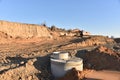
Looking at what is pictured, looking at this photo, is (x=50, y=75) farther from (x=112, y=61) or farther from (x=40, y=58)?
(x=112, y=61)

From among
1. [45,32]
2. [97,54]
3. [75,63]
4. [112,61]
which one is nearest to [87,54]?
[97,54]

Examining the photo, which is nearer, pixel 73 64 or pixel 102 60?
pixel 73 64

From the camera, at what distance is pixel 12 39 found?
33.5 meters

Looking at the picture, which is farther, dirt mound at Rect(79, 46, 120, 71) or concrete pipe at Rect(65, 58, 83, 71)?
dirt mound at Rect(79, 46, 120, 71)

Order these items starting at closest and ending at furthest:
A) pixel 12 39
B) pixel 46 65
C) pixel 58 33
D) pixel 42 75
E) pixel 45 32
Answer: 1. pixel 42 75
2. pixel 46 65
3. pixel 12 39
4. pixel 45 32
5. pixel 58 33

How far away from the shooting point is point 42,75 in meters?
18.2

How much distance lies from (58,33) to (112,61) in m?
26.1

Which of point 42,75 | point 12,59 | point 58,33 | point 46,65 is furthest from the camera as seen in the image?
point 58,33

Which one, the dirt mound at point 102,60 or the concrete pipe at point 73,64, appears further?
the dirt mound at point 102,60

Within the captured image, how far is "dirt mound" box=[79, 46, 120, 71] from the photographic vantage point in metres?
20.4

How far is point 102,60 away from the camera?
21.0 metres

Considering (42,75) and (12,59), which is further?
(12,59)

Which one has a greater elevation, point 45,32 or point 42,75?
point 45,32

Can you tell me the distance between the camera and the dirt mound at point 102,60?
20.4 meters
